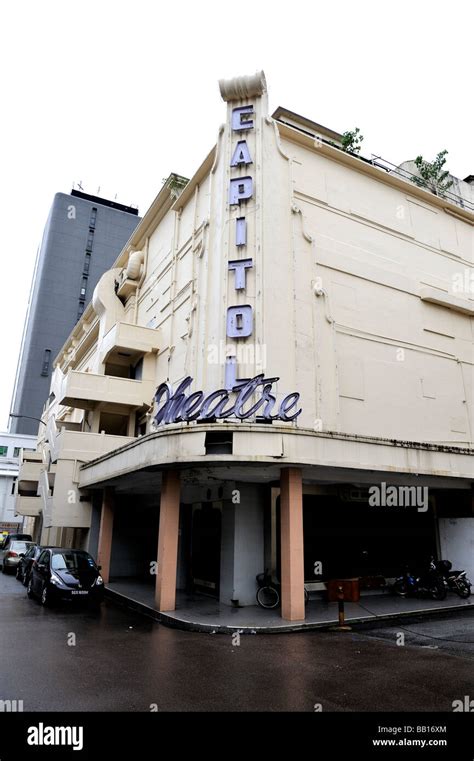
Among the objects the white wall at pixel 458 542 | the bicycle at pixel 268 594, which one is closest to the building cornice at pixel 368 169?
the white wall at pixel 458 542

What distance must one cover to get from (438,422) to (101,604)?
16.0 meters

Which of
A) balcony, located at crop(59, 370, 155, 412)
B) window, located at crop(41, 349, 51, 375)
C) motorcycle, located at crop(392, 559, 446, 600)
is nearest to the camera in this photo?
motorcycle, located at crop(392, 559, 446, 600)

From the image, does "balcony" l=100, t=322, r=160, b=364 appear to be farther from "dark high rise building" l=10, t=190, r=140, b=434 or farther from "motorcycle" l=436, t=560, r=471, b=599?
"dark high rise building" l=10, t=190, r=140, b=434

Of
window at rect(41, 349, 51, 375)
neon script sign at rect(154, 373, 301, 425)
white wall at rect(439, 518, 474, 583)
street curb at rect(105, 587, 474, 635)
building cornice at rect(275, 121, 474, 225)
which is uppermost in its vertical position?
window at rect(41, 349, 51, 375)

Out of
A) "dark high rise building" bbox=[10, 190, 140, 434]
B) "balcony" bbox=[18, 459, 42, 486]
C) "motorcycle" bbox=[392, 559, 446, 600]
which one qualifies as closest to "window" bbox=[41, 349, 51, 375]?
"dark high rise building" bbox=[10, 190, 140, 434]

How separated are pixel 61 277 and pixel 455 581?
2659 inches

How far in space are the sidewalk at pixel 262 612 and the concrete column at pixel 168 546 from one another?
A: 1.28 ft

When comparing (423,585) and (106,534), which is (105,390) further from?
(423,585)

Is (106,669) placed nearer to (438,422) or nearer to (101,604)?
(101,604)

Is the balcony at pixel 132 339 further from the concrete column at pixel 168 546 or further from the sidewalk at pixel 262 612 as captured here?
the sidewalk at pixel 262 612

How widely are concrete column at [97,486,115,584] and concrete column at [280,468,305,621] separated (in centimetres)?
973

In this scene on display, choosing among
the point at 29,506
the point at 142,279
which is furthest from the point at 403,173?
the point at 29,506

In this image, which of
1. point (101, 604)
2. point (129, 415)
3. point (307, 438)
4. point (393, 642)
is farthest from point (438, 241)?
point (101, 604)

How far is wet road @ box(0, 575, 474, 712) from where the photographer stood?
6379 millimetres
